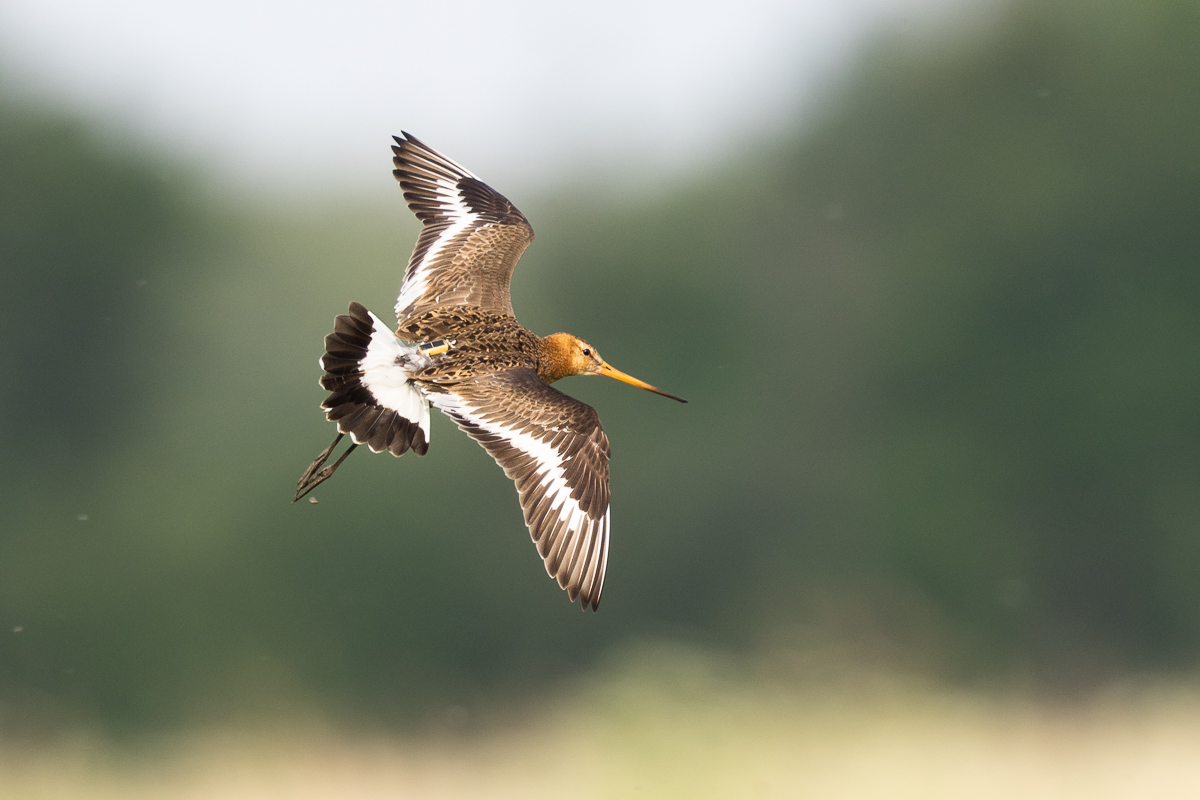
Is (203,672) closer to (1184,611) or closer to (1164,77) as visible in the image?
(1184,611)

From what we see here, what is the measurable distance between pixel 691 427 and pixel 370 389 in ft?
87.7

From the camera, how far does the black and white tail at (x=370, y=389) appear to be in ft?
25.2

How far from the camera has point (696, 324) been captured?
36656mm

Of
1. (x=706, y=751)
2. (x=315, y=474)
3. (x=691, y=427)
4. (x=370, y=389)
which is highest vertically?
(x=370, y=389)

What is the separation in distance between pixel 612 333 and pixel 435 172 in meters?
23.8

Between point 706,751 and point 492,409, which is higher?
point 492,409

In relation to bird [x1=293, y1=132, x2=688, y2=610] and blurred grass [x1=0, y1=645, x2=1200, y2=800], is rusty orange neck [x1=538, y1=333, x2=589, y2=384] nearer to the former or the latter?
bird [x1=293, y1=132, x2=688, y2=610]

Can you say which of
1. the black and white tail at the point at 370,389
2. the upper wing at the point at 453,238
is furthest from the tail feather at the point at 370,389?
the upper wing at the point at 453,238

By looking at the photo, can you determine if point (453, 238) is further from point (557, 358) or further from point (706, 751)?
point (706, 751)

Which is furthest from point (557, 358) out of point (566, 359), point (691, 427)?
point (691, 427)

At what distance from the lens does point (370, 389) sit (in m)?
7.84

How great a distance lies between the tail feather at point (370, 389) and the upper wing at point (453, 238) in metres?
0.75

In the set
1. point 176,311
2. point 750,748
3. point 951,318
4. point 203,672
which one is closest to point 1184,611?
point 951,318

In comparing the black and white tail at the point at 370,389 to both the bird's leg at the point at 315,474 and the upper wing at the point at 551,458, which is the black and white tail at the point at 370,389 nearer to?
the bird's leg at the point at 315,474
